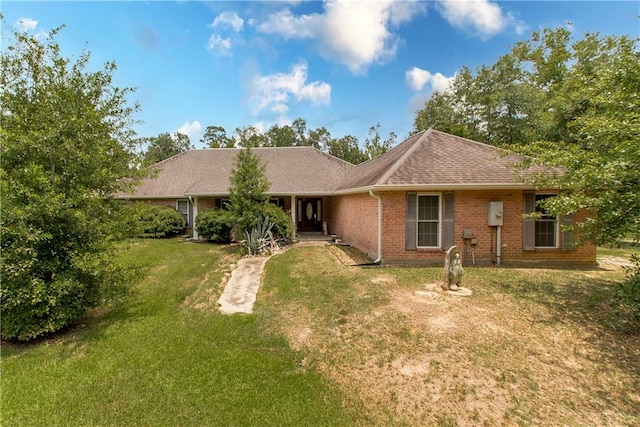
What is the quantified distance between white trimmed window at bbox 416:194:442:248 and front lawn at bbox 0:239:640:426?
272 centimetres

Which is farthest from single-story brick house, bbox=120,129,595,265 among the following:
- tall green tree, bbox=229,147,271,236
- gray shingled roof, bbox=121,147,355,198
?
gray shingled roof, bbox=121,147,355,198

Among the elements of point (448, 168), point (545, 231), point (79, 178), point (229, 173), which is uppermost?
point (229, 173)

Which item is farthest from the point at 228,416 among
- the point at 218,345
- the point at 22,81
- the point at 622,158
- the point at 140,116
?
the point at 622,158

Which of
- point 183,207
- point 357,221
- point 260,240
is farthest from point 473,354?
point 183,207

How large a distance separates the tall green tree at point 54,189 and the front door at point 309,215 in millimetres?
12465

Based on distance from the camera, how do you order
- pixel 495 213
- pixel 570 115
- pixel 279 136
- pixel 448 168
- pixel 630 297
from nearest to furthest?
1. pixel 630 297
2. pixel 495 213
3. pixel 448 168
4. pixel 570 115
5. pixel 279 136

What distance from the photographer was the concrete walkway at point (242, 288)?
21.8ft

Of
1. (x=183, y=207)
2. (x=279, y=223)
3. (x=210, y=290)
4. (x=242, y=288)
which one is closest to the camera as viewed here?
(x=210, y=290)

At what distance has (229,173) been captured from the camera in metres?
18.8

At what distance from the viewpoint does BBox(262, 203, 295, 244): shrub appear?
42.9ft

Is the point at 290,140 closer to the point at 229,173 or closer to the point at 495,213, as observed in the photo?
the point at 229,173

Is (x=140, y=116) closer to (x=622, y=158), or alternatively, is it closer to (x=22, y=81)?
(x=22, y=81)

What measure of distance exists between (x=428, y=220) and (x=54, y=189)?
9.32 m

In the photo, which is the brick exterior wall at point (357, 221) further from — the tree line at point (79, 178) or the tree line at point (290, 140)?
the tree line at point (290, 140)
